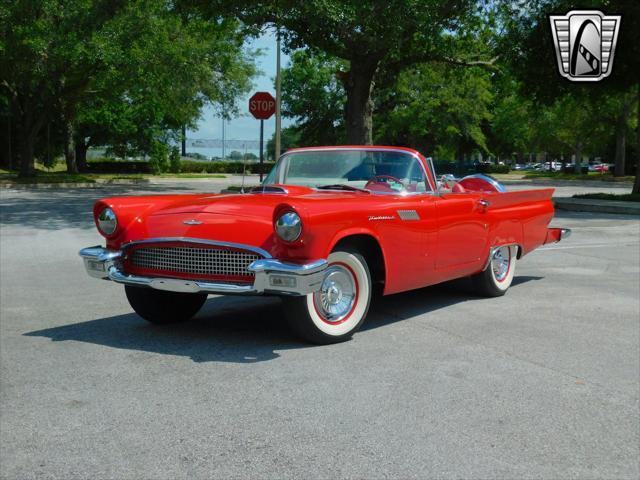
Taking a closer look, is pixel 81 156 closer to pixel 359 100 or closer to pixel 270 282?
pixel 359 100

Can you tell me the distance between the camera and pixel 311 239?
5035mm

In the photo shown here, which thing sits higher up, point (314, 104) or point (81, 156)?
point (314, 104)

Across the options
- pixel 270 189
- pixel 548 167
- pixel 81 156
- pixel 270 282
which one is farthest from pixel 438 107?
pixel 270 282

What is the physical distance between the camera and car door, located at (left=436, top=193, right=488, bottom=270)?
20.8 feet

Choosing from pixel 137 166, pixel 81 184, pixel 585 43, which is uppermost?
pixel 585 43

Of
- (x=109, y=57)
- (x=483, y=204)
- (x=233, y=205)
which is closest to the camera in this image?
(x=233, y=205)


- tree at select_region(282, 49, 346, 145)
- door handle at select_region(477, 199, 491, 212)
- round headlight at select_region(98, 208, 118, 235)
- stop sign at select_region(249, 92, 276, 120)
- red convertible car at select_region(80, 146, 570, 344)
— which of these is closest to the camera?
red convertible car at select_region(80, 146, 570, 344)

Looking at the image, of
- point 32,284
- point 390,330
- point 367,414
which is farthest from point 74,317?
point 367,414

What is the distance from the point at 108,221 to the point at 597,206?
17.4m

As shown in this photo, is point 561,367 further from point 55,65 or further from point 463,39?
point 55,65

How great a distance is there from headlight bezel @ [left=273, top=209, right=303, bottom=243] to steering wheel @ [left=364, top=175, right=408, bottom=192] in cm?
144

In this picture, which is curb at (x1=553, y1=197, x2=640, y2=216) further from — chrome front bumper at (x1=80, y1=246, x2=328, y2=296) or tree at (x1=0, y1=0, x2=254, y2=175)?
chrome front bumper at (x1=80, y1=246, x2=328, y2=296)

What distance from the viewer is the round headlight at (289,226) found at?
4.99m

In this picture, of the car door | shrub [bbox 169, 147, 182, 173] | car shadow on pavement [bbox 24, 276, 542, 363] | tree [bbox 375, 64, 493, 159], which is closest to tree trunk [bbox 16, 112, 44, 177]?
shrub [bbox 169, 147, 182, 173]
